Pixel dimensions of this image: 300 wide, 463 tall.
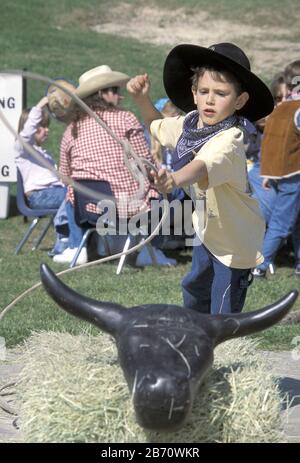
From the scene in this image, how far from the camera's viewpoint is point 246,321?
3693 mm

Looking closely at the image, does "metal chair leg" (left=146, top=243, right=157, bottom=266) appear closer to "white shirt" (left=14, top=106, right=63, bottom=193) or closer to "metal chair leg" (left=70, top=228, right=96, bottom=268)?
"metal chair leg" (left=70, top=228, right=96, bottom=268)

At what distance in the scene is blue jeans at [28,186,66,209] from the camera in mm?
10188

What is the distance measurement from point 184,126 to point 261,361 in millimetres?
1463

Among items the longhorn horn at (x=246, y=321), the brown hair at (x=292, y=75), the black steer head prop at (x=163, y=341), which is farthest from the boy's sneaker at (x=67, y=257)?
the longhorn horn at (x=246, y=321)

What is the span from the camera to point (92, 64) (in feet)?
68.8

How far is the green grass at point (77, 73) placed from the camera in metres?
7.12

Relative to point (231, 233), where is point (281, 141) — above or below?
below

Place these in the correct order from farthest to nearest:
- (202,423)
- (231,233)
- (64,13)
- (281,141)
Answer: (64,13) < (281,141) < (231,233) < (202,423)

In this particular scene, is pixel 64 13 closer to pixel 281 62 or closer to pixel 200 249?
pixel 281 62

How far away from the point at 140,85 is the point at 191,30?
21.5m

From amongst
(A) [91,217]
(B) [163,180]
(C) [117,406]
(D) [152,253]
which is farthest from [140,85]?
(D) [152,253]

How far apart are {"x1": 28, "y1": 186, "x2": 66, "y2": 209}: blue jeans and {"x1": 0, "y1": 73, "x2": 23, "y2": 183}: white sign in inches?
52.1

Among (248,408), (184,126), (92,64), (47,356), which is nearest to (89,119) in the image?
(184,126)

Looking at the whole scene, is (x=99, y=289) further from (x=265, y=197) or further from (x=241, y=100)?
(x=241, y=100)
